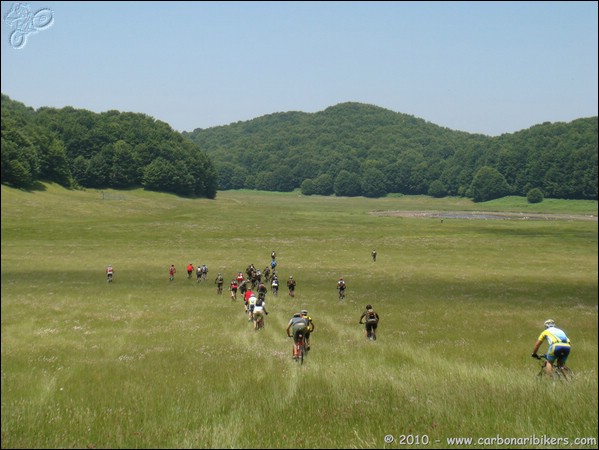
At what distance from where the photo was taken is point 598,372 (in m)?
12.6

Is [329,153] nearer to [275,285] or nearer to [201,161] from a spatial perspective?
[201,161]

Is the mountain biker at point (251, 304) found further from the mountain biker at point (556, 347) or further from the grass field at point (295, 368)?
the mountain biker at point (556, 347)

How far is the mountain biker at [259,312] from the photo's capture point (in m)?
11.9

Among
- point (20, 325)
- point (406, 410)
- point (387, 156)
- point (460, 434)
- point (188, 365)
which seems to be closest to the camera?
point (460, 434)

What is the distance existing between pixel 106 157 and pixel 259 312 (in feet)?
582

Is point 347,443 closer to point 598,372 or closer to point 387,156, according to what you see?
point 598,372

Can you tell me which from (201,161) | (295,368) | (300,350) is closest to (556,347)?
(300,350)

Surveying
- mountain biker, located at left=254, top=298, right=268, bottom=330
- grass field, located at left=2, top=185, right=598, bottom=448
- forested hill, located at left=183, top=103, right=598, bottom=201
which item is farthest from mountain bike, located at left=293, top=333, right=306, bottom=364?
forested hill, located at left=183, top=103, right=598, bottom=201

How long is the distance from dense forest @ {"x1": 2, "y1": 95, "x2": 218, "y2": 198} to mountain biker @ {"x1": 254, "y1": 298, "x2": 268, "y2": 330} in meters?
148

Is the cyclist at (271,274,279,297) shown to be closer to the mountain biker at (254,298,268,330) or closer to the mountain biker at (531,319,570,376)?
the mountain biker at (254,298,268,330)

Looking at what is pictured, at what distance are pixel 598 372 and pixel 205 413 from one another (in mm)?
9596

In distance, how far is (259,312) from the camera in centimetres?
1244

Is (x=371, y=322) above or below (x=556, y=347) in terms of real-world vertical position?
above

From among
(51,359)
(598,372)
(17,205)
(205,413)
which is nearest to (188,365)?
(205,413)
